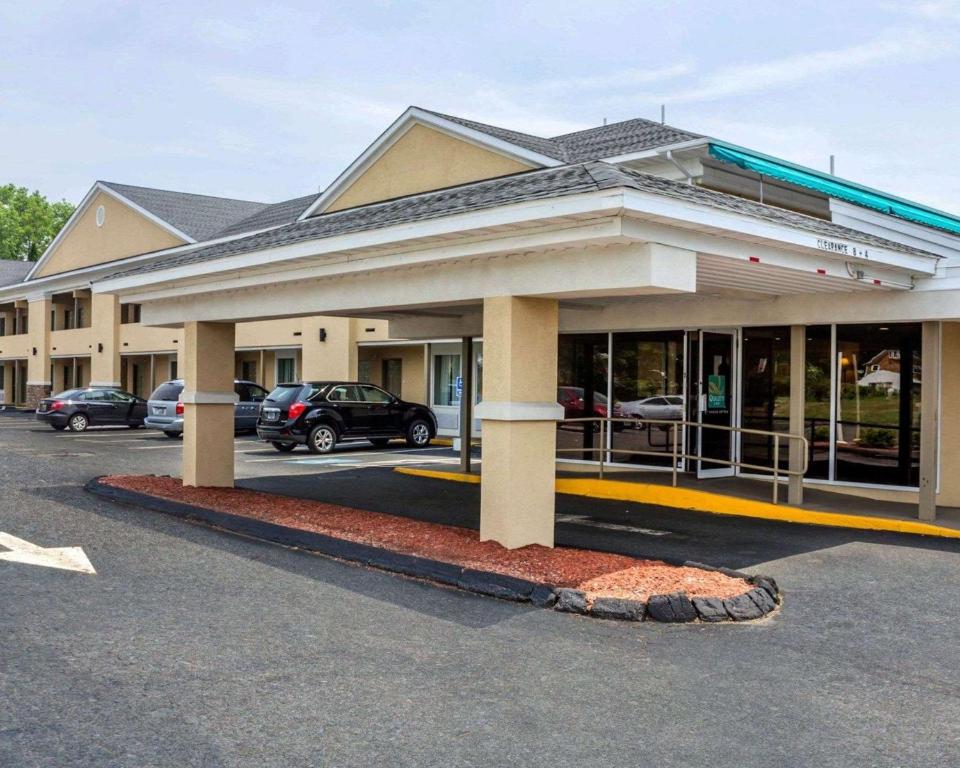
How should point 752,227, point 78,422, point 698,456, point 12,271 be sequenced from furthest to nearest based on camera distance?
1. point 12,271
2. point 78,422
3. point 698,456
4. point 752,227

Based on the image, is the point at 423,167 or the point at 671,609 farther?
the point at 423,167

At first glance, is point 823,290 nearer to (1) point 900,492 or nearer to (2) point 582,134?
(1) point 900,492

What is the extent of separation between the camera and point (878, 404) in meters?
13.3

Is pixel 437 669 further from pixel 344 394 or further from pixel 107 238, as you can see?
pixel 107 238

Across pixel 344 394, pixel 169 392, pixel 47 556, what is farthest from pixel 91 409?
pixel 47 556

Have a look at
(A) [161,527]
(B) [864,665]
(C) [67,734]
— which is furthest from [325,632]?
(A) [161,527]

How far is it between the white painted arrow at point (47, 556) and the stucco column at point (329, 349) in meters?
18.5

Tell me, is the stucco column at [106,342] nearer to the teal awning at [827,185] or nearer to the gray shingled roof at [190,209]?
the gray shingled roof at [190,209]

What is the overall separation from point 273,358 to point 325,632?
88.4ft

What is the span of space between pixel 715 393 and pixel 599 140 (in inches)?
228

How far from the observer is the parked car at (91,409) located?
93.5 feet

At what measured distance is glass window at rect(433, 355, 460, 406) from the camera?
1069 inches

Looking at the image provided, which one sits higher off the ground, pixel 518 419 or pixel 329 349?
pixel 329 349

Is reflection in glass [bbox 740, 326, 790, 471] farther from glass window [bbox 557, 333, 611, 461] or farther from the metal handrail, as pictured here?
glass window [bbox 557, 333, 611, 461]
